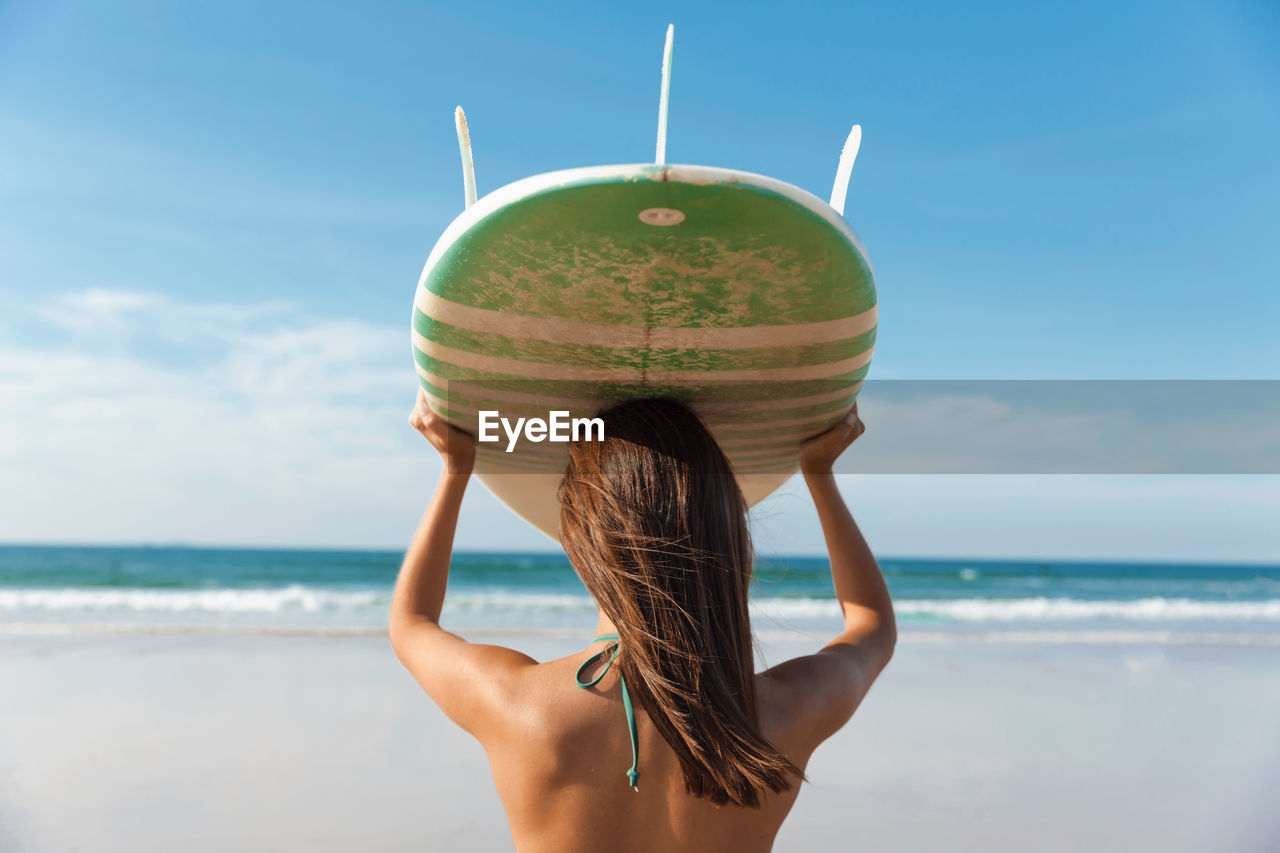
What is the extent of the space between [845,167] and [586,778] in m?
1.31

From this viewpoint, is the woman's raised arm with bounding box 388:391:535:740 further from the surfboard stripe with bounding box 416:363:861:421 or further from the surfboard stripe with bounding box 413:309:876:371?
the surfboard stripe with bounding box 413:309:876:371

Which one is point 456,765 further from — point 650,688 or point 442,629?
point 650,688

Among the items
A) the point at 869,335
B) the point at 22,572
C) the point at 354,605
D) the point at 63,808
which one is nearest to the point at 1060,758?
the point at 869,335

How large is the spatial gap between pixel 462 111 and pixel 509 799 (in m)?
1.27

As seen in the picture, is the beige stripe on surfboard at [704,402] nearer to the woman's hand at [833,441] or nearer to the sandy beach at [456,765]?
the woman's hand at [833,441]

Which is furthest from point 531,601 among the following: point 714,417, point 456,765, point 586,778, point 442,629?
point 586,778

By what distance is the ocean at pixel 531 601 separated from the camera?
12320mm

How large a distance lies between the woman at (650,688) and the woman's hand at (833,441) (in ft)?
1.87

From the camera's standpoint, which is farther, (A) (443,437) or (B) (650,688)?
(A) (443,437)

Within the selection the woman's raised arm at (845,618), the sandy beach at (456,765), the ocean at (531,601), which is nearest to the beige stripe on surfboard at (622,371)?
the woman's raised arm at (845,618)

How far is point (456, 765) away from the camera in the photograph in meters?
4.92

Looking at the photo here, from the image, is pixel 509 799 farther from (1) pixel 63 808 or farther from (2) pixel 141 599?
(2) pixel 141 599

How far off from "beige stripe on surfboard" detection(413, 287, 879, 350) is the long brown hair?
0.75 ft

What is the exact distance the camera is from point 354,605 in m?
15.8
